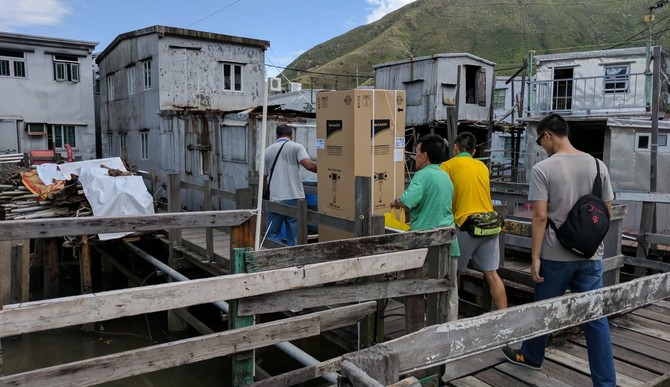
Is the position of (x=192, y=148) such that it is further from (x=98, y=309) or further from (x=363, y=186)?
(x=98, y=309)

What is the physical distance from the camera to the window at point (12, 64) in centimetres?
2320

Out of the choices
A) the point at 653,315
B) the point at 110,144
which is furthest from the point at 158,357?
the point at 110,144

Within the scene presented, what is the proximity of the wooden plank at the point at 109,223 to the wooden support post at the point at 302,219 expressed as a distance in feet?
4.82

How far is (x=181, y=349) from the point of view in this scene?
298 centimetres

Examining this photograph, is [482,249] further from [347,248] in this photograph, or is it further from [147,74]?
[147,74]

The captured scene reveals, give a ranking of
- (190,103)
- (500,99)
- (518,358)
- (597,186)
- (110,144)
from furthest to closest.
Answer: (500,99), (110,144), (190,103), (518,358), (597,186)

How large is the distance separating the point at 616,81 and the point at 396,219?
16.4 meters

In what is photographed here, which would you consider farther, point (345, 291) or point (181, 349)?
point (345, 291)

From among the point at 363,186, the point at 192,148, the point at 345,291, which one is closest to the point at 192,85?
the point at 192,148

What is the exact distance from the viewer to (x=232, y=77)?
65.3ft

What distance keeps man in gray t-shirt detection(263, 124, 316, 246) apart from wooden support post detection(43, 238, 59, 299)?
5199mm

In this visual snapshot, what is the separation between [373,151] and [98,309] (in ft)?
12.5

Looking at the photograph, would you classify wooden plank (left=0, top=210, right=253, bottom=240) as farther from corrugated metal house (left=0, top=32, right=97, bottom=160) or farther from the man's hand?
corrugated metal house (left=0, top=32, right=97, bottom=160)

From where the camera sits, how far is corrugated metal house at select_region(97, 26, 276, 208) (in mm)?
14539
